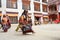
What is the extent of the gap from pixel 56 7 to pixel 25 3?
1484 cm

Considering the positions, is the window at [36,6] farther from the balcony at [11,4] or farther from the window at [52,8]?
the window at [52,8]

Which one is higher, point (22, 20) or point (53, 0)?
point (53, 0)

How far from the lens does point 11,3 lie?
38531 millimetres

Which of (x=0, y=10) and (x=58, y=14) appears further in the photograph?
(x=58, y=14)

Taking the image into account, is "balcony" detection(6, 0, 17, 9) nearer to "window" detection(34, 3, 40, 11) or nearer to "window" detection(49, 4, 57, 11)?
"window" detection(34, 3, 40, 11)

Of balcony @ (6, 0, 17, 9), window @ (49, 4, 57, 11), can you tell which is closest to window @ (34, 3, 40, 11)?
balcony @ (6, 0, 17, 9)

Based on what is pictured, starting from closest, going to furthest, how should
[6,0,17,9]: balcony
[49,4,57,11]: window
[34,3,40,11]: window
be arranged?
1. [6,0,17,9]: balcony
2. [34,3,40,11]: window
3. [49,4,57,11]: window

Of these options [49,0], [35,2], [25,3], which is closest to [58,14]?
[49,0]

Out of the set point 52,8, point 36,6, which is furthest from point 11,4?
point 52,8

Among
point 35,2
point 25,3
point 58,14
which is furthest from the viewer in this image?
point 58,14

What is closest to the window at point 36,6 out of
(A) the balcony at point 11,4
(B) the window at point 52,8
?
(A) the balcony at point 11,4

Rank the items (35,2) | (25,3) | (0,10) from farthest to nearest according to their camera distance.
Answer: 1. (35,2)
2. (25,3)
3. (0,10)

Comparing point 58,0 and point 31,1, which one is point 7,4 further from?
point 58,0

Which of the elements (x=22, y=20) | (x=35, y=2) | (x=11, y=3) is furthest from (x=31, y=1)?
(x=22, y=20)
